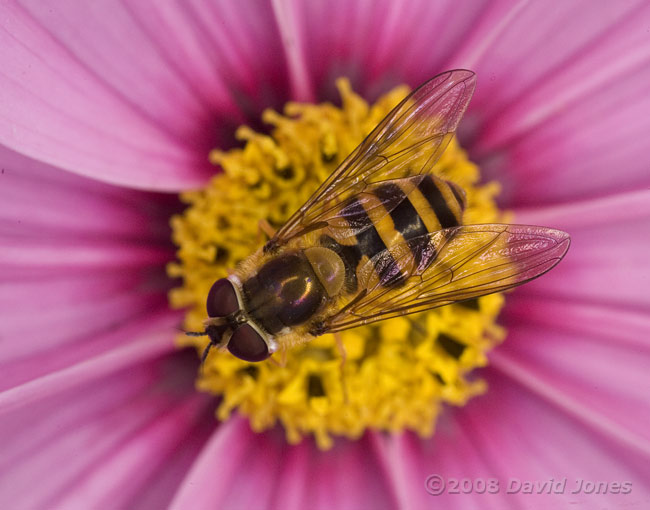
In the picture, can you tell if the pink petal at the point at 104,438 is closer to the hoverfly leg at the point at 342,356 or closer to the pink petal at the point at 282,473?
the pink petal at the point at 282,473

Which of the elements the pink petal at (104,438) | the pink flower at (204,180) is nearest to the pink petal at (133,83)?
the pink flower at (204,180)

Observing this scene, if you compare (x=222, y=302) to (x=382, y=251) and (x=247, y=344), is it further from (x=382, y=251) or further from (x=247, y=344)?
(x=382, y=251)

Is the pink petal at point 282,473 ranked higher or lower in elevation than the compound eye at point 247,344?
lower

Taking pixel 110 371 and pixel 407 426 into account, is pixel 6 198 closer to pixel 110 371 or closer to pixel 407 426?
pixel 110 371

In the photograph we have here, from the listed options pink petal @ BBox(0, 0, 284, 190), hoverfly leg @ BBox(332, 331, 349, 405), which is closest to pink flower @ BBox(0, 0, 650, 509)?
pink petal @ BBox(0, 0, 284, 190)

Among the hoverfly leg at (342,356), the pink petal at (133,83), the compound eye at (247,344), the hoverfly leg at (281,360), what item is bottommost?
the hoverfly leg at (342,356)

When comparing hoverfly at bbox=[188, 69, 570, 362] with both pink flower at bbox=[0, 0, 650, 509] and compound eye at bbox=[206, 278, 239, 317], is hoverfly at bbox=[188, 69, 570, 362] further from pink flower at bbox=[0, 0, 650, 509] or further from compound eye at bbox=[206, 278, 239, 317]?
pink flower at bbox=[0, 0, 650, 509]

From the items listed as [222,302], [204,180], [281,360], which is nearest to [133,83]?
[204,180]

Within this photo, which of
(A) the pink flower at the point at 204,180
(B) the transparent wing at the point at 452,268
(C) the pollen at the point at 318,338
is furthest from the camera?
(C) the pollen at the point at 318,338
